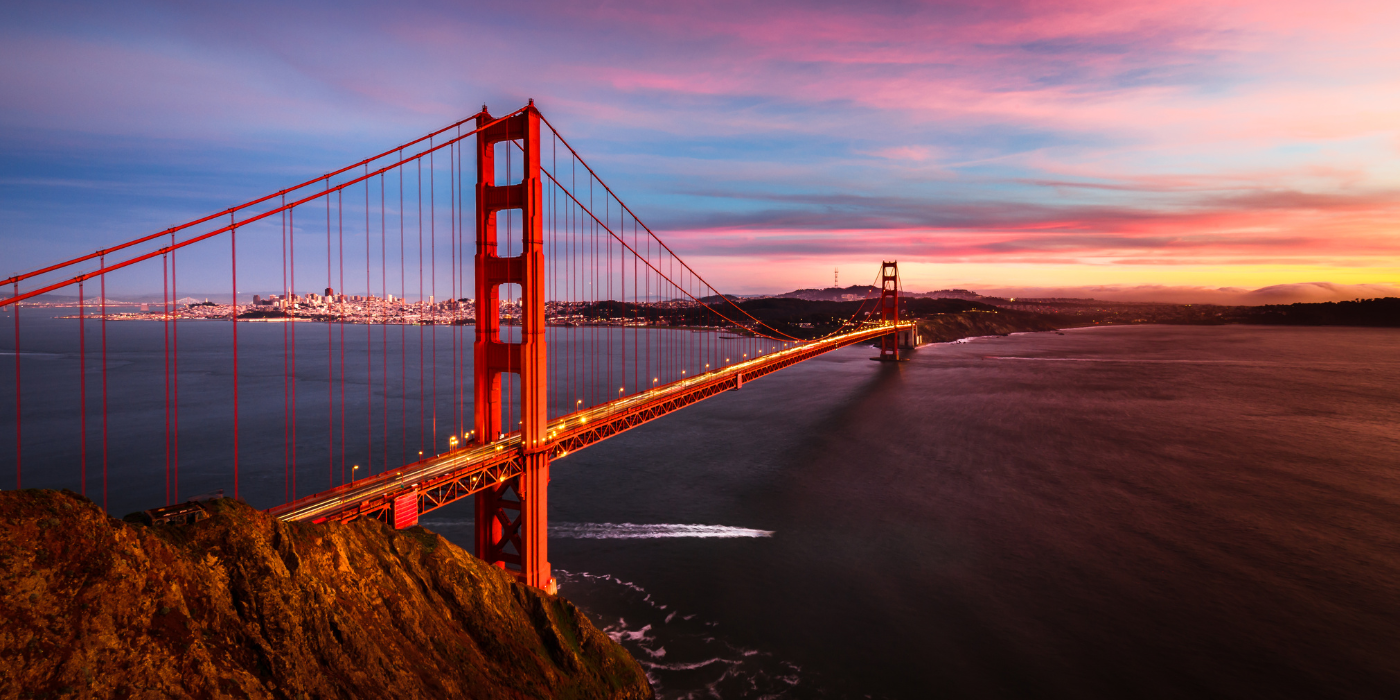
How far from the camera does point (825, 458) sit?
133ft

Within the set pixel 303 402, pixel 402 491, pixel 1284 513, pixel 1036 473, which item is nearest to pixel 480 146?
pixel 402 491

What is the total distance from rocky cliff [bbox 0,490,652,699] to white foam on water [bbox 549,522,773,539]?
12476mm

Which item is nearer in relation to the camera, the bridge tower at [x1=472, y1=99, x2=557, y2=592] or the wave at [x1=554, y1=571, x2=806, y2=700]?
the wave at [x1=554, y1=571, x2=806, y2=700]

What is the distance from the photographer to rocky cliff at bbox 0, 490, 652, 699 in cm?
726

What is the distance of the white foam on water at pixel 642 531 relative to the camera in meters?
26.5

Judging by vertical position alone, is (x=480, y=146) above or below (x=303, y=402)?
above

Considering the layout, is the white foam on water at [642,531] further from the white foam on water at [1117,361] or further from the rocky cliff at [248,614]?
the white foam on water at [1117,361]

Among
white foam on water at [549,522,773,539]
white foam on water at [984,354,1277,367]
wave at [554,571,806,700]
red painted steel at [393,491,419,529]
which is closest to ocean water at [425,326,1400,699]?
wave at [554,571,806,700]

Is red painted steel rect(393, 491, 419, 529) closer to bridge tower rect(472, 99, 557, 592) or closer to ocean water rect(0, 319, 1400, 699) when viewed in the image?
bridge tower rect(472, 99, 557, 592)

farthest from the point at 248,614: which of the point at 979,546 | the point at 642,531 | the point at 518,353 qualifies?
the point at 979,546

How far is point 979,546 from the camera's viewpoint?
83.6 feet

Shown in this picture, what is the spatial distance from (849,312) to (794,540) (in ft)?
538

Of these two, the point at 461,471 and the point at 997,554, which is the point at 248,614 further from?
the point at 997,554

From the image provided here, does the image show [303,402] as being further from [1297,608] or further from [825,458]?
[1297,608]
